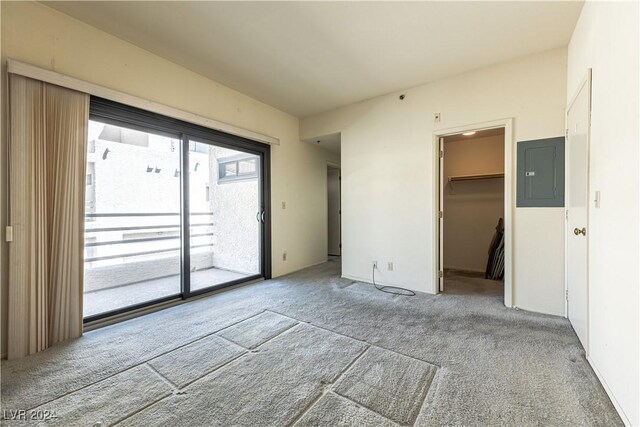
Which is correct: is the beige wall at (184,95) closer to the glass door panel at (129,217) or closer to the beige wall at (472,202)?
the glass door panel at (129,217)

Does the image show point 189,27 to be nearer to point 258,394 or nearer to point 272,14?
point 272,14

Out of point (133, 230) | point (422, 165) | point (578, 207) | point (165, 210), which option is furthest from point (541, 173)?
point (133, 230)

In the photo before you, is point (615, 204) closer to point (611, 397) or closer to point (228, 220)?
point (611, 397)

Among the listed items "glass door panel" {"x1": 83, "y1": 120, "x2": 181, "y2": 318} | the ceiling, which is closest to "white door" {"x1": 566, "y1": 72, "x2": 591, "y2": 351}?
the ceiling

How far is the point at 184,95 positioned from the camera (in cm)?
299

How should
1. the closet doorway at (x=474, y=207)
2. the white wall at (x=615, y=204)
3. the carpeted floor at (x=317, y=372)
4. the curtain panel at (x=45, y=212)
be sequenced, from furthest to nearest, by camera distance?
the closet doorway at (x=474, y=207) < the curtain panel at (x=45, y=212) < the carpeted floor at (x=317, y=372) < the white wall at (x=615, y=204)

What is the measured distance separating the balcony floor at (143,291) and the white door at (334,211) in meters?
2.68

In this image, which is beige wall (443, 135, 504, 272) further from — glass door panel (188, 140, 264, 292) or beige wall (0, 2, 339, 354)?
Result: glass door panel (188, 140, 264, 292)

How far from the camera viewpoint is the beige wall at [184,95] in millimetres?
1999

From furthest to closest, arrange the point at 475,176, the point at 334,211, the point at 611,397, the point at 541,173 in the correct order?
1. the point at 334,211
2. the point at 475,176
3. the point at 541,173
4. the point at 611,397

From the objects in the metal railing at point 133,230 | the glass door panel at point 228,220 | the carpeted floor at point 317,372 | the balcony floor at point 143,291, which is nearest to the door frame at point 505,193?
the carpeted floor at point 317,372

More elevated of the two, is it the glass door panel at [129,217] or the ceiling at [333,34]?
the ceiling at [333,34]

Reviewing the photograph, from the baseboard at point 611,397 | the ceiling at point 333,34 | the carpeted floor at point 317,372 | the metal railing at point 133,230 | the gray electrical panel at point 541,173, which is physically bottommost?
the carpeted floor at point 317,372

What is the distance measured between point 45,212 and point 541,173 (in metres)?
4.56
